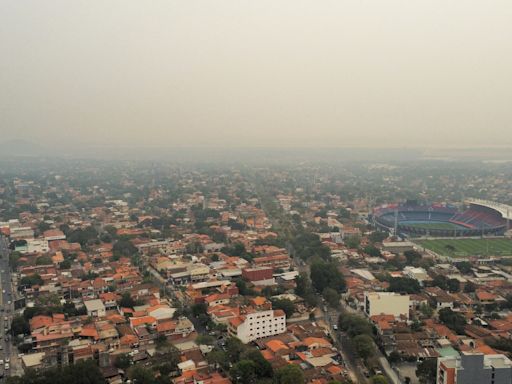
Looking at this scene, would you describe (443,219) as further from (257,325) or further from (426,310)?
(257,325)

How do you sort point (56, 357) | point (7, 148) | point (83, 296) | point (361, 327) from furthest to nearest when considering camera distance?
point (7, 148) → point (83, 296) → point (361, 327) → point (56, 357)

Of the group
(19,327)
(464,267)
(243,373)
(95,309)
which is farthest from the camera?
(464,267)

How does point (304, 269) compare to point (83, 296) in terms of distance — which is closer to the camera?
point (83, 296)

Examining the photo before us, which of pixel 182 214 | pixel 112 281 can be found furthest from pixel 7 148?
pixel 112 281

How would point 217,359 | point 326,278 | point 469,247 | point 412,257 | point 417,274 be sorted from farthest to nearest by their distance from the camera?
point 469,247 → point 412,257 → point 417,274 → point 326,278 → point 217,359

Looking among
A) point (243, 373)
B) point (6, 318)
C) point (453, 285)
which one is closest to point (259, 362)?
point (243, 373)

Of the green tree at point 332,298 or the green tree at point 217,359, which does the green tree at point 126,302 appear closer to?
the green tree at point 217,359

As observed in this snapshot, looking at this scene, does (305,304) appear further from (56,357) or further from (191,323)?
(56,357)
